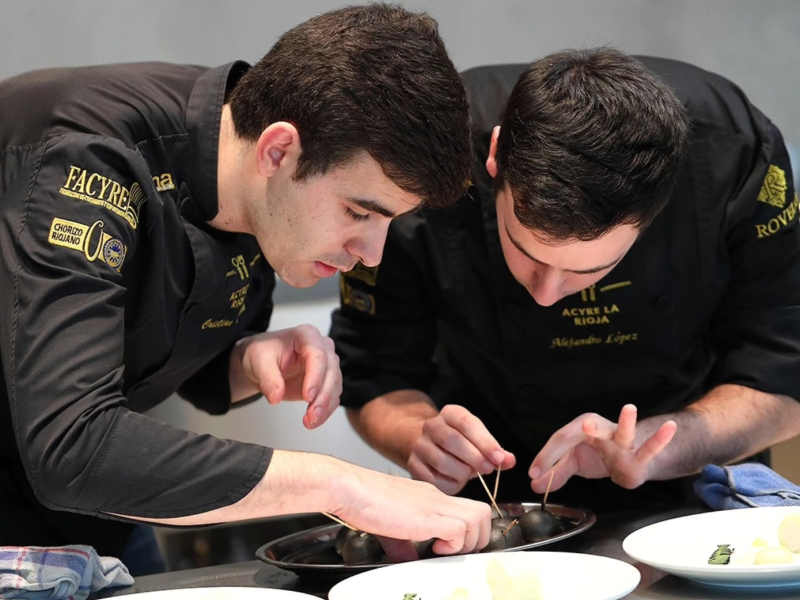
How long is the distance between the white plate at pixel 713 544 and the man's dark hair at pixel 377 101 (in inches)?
22.7

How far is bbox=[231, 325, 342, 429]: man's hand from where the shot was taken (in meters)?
1.61

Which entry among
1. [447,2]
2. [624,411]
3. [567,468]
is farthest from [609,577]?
[447,2]

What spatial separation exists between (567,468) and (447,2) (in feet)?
5.19

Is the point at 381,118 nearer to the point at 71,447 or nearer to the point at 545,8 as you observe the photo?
the point at 71,447

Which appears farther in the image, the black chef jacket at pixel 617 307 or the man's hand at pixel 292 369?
the black chef jacket at pixel 617 307

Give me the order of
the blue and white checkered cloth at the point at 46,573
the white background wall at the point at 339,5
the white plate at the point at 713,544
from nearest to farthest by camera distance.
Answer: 1. the white plate at the point at 713,544
2. the blue and white checkered cloth at the point at 46,573
3. the white background wall at the point at 339,5

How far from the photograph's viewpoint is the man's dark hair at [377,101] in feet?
4.71

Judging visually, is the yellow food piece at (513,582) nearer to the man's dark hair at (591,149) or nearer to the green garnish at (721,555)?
the green garnish at (721,555)

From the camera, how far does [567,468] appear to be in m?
1.77

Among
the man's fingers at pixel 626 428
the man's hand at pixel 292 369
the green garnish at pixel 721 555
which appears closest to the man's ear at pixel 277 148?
the man's hand at pixel 292 369

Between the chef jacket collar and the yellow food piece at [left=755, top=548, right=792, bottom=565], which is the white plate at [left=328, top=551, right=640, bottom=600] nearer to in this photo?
the yellow food piece at [left=755, top=548, right=792, bottom=565]

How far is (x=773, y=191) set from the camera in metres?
1.93

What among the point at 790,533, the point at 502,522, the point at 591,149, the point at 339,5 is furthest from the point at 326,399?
the point at 339,5

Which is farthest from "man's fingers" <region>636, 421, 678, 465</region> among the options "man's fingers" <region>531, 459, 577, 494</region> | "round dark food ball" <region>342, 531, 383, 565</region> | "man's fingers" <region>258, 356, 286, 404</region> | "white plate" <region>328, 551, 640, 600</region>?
"man's fingers" <region>258, 356, 286, 404</region>
